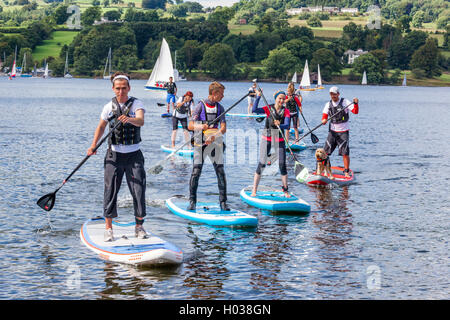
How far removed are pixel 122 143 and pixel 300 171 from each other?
9600 mm

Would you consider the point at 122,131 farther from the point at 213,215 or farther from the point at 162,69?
the point at 162,69

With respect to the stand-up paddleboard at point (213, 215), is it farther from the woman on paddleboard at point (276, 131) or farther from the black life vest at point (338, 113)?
the black life vest at point (338, 113)

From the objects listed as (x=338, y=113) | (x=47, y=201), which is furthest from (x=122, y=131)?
(x=338, y=113)

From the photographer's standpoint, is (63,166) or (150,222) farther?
(63,166)

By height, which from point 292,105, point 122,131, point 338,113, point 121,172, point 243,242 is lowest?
point 243,242

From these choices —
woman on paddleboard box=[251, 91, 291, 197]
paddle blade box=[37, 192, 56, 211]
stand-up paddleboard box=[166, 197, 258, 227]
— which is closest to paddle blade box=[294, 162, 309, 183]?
woman on paddleboard box=[251, 91, 291, 197]

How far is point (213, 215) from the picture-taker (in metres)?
14.3

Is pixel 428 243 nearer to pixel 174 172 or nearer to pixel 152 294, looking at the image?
pixel 152 294

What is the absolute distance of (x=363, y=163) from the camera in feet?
88.7

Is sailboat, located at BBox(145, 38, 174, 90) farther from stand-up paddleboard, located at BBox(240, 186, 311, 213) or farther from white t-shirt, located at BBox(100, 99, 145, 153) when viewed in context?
white t-shirt, located at BBox(100, 99, 145, 153)

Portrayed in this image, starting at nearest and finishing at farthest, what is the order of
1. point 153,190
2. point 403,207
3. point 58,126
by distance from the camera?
point 403,207 → point 153,190 → point 58,126

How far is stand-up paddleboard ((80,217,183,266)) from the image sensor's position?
11.1m
